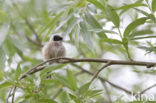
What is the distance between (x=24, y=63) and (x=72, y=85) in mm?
1299

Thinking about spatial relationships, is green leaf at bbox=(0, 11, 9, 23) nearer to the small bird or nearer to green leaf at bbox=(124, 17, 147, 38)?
the small bird

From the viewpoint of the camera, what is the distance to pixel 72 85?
1.69 m

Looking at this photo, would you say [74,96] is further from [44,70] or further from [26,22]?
[26,22]

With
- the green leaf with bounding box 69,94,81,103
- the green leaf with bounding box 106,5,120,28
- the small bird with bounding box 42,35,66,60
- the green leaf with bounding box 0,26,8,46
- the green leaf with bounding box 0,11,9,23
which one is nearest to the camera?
the green leaf with bounding box 69,94,81,103

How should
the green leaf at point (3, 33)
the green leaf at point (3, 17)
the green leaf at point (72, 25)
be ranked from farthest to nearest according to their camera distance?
the green leaf at point (3, 17) → the green leaf at point (3, 33) → the green leaf at point (72, 25)

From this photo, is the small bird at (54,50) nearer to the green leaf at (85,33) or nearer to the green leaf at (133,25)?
the green leaf at (85,33)

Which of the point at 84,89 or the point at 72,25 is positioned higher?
the point at 72,25

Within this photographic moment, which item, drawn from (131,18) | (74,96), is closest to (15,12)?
(131,18)

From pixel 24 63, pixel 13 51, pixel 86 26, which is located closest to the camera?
pixel 86 26

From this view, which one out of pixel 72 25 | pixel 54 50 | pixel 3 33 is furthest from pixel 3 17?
pixel 72 25

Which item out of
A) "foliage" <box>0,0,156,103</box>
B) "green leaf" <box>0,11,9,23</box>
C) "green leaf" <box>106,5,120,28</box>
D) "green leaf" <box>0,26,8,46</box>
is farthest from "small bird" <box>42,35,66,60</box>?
"green leaf" <box>106,5,120,28</box>

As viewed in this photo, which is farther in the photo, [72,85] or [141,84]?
[141,84]

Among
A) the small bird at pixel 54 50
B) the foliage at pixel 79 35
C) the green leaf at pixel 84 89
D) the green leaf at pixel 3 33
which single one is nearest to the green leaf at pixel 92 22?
the foliage at pixel 79 35

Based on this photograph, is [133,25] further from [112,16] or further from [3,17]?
[3,17]
